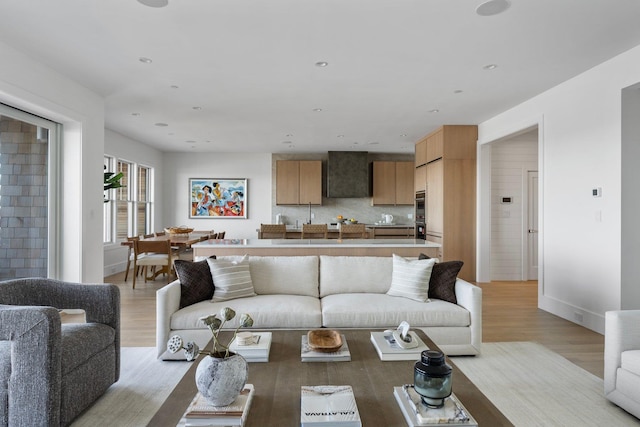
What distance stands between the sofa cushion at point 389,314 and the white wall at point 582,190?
1.88m

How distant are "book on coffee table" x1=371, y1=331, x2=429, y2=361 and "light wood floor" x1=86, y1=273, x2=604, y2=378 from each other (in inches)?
65.5

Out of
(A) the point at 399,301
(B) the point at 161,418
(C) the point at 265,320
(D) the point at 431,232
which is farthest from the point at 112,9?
(D) the point at 431,232

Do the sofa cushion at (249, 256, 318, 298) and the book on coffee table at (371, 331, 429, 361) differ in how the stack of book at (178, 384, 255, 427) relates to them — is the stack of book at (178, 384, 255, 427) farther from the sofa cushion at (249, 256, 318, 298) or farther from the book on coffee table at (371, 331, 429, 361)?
the sofa cushion at (249, 256, 318, 298)

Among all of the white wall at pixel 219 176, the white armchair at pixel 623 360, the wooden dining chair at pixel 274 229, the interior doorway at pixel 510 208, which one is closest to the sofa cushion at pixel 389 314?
the white armchair at pixel 623 360

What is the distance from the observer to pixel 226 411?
1.36 m

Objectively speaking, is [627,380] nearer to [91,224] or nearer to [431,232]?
[431,232]

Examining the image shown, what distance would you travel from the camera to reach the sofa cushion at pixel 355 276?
3365mm

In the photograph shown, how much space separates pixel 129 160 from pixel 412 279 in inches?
257

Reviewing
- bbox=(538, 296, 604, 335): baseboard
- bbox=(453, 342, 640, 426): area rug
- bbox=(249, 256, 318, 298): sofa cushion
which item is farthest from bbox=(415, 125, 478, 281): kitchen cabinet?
bbox=(249, 256, 318, 298): sofa cushion

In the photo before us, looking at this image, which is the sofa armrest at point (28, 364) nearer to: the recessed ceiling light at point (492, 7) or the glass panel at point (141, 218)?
the recessed ceiling light at point (492, 7)

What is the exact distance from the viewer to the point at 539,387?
2.49 metres

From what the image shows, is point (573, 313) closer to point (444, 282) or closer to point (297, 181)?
point (444, 282)

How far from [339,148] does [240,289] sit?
6022mm

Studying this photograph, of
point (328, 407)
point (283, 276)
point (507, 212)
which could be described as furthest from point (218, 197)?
point (328, 407)
